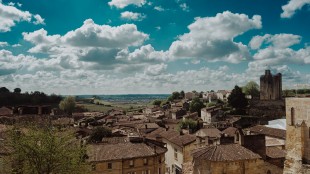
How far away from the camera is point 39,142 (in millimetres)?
28422

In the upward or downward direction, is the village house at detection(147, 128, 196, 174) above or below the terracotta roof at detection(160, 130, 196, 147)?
below

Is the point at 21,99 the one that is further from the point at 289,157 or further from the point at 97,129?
the point at 289,157

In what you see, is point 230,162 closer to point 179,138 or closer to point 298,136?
point 298,136

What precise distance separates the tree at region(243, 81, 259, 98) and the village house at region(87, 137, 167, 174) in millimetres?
111309

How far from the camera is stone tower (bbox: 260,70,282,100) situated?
109688 mm

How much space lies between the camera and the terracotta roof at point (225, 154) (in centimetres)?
2692

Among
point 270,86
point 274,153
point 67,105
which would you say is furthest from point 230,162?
point 67,105

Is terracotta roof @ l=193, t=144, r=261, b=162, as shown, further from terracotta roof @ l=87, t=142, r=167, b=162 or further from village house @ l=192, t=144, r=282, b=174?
terracotta roof @ l=87, t=142, r=167, b=162

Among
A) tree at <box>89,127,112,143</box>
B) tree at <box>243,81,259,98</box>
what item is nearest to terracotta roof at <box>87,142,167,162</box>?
tree at <box>89,127,112,143</box>

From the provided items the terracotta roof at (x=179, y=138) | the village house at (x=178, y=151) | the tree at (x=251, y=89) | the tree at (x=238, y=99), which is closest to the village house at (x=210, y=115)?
the tree at (x=238, y=99)

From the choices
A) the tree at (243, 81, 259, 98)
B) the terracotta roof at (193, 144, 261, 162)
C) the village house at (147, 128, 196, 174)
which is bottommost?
the village house at (147, 128, 196, 174)

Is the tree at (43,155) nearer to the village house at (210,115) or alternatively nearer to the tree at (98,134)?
the tree at (98,134)

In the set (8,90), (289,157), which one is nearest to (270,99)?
(289,157)

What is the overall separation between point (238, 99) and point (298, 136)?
3634 inches
